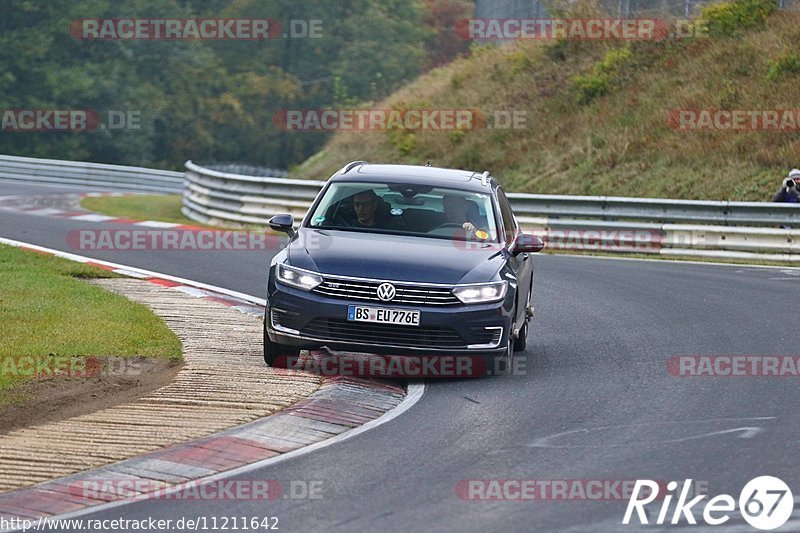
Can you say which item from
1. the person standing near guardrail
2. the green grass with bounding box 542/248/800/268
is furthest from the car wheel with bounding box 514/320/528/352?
the person standing near guardrail

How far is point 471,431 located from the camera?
8.98 meters

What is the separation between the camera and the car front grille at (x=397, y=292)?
10.7 m

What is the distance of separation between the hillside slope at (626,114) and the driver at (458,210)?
16.6m

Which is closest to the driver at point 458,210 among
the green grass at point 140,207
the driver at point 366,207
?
the driver at point 366,207

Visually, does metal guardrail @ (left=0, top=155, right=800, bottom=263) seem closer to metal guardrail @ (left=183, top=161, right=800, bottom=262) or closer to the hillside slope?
metal guardrail @ (left=183, top=161, right=800, bottom=262)

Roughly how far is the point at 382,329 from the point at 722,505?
4026mm

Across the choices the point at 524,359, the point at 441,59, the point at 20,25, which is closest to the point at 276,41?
the point at 441,59

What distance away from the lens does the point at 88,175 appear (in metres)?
42.3

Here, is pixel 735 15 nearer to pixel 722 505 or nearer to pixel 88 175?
pixel 88 175

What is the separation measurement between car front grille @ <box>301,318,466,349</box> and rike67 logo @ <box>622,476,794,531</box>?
3.28 m

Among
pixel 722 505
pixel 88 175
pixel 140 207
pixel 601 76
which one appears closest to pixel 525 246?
pixel 722 505

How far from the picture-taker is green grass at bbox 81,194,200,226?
30025 millimetres

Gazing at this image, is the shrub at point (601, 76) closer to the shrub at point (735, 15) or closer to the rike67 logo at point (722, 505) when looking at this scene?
the shrub at point (735, 15)

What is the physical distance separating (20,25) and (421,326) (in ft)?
185
